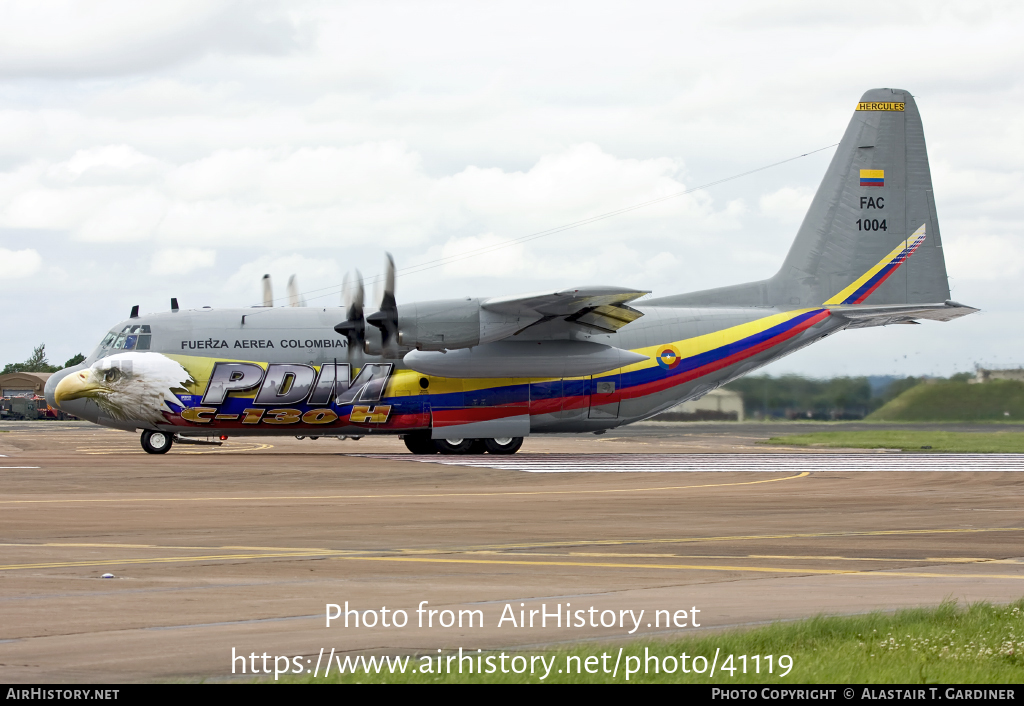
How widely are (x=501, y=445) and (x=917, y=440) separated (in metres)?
19.7

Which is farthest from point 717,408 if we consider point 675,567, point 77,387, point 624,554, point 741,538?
point 675,567

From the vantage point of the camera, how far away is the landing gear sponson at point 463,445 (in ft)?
108

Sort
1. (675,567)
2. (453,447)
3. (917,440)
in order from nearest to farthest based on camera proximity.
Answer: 1. (675,567)
2. (453,447)
3. (917,440)

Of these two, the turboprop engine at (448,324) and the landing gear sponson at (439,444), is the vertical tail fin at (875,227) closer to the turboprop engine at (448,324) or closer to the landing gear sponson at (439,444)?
the landing gear sponson at (439,444)

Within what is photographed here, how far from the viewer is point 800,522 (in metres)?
16.1

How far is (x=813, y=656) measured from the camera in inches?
283

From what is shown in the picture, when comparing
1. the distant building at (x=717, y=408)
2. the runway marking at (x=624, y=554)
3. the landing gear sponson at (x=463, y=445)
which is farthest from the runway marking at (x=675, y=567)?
the distant building at (x=717, y=408)

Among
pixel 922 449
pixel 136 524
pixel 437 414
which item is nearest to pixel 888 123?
pixel 922 449

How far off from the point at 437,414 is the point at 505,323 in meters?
4.19

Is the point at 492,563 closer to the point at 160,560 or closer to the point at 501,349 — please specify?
the point at 160,560

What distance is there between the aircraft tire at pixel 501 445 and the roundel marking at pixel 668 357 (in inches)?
193

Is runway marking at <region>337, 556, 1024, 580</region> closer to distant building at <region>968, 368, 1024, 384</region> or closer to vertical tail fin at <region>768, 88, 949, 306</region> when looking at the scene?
vertical tail fin at <region>768, 88, 949, 306</region>

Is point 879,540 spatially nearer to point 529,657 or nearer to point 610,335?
point 529,657
